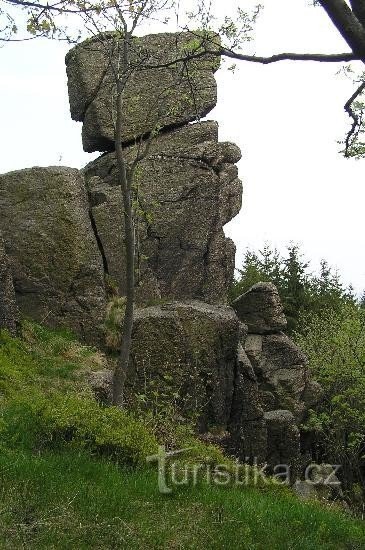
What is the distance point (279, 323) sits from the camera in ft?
81.4

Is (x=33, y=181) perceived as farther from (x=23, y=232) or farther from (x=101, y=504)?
(x=101, y=504)

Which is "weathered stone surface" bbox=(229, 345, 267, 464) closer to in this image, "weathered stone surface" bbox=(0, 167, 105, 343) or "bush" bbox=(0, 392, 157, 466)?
"weathered stone surface" bbox=(0, 167, 105, 343)

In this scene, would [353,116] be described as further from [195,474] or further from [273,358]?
[273,358]

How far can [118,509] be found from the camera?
7.28 m

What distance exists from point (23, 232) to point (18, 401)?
23.3 ft

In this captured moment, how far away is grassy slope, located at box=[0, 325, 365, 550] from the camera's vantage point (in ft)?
21.9

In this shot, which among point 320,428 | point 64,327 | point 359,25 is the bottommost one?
point 320,428

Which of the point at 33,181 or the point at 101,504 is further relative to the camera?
the point at 33,181

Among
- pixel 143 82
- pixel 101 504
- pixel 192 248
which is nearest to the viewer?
pixel 101 504

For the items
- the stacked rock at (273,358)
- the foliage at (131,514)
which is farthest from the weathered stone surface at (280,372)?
the foliage at (131,514)

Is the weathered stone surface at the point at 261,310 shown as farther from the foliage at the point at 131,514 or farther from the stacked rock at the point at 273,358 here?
the foliage at the point at 131,514

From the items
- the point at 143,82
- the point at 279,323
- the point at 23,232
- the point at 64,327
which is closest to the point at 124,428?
the point at 64,327

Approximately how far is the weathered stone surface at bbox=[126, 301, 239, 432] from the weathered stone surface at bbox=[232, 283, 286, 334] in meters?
7.34

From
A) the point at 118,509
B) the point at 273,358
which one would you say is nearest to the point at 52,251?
the point at 273,358
